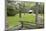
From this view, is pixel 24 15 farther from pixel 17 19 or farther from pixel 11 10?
pixel 11 10

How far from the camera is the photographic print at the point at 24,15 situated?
1563mm

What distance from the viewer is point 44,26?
169cm

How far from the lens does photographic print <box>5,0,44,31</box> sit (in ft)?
5.13

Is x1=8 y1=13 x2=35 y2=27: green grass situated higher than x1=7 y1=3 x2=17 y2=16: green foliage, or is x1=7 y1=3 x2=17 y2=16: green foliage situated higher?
x1=7 y1=3 x2=17 y2=16: green foliage

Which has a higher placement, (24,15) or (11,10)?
(11,10)

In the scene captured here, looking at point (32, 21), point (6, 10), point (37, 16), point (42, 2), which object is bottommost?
point (32, 21)

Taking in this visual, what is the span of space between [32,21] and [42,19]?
9.1 inches

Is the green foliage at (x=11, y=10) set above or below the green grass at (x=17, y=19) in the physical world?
above

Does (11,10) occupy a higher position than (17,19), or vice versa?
(11,10)

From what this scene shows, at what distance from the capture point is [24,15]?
161 cm

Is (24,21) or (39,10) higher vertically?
(39,10)

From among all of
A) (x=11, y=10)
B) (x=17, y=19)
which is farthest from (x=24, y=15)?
(x=11, y=10)

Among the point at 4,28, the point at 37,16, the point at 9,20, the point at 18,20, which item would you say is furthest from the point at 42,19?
the point at 4,28

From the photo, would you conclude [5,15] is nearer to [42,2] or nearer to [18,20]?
[18,20]
